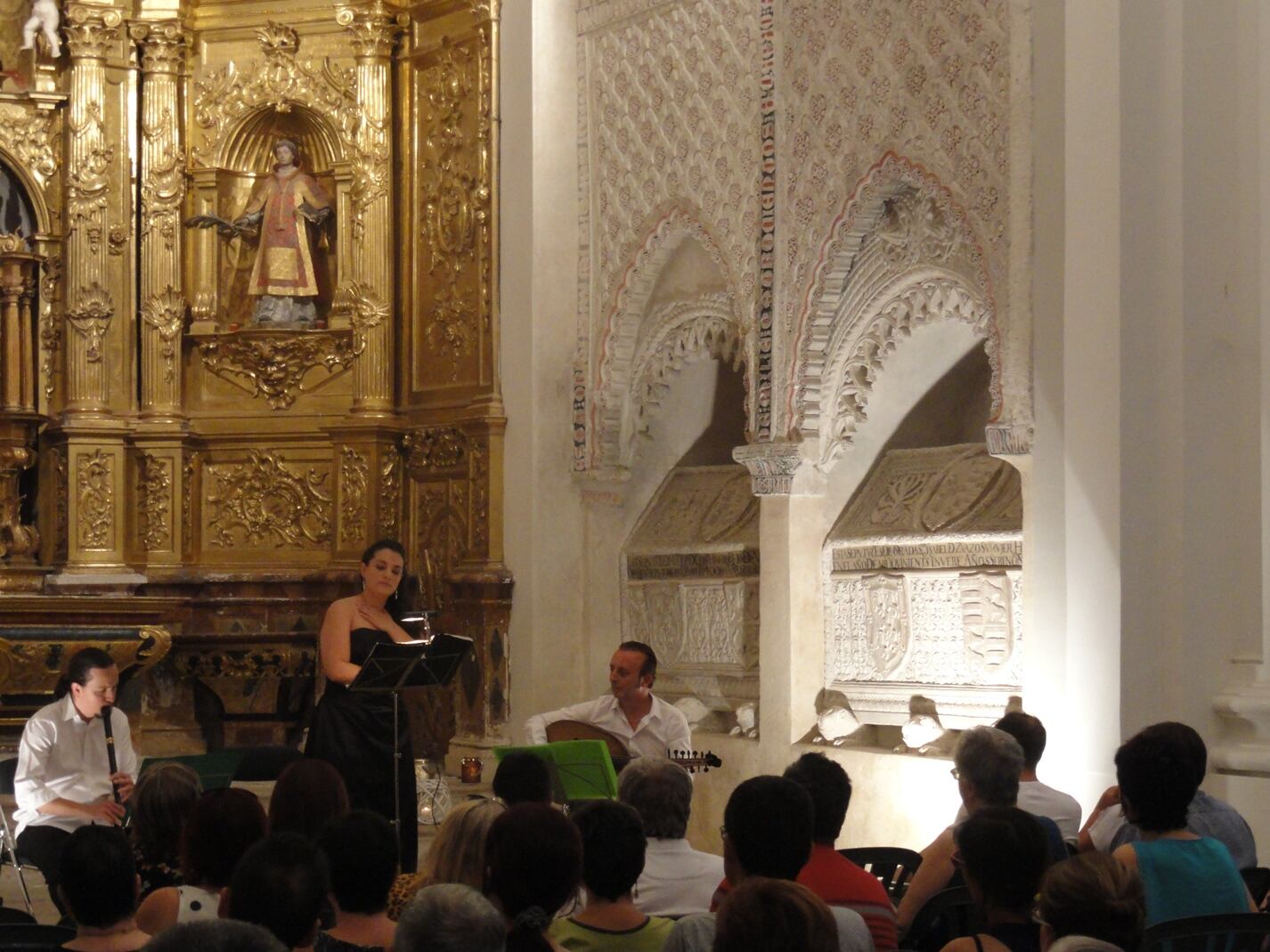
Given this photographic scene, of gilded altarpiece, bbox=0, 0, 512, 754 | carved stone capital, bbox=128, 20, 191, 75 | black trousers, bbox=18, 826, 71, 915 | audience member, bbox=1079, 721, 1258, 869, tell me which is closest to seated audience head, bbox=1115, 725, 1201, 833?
audience member, bbox=1079, 721, 1258, 869

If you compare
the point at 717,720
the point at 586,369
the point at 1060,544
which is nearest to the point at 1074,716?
the point at 1060,544

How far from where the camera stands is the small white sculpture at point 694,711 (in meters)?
10.7

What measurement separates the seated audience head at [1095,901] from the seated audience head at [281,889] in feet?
4.51

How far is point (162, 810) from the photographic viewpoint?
4.81 meters

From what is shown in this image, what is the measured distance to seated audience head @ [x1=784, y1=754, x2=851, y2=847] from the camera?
440cm

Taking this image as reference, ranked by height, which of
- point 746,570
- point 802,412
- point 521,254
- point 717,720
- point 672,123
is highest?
point 672,123

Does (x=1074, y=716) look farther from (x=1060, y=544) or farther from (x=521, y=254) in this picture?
(x=521, y=254)

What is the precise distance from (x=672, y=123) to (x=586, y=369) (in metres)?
1.60

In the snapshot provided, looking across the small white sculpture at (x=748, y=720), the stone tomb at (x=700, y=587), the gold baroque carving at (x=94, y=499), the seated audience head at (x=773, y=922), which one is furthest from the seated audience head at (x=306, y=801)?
the gold baroque carving at (x=94, y=499)

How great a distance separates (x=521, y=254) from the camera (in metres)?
11.4

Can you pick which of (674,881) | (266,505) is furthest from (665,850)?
(266,505)

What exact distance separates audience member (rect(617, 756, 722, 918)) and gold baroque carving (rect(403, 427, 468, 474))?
7.35 m

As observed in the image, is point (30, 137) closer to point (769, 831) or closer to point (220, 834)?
point (220, 834)

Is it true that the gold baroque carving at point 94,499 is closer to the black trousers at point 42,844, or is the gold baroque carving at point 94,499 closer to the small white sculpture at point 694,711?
the small white sculpture at point 694,711
